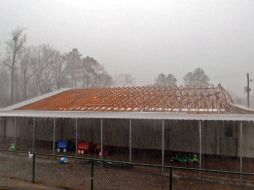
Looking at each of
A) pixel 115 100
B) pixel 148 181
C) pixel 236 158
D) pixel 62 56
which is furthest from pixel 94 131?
pixel 62 56

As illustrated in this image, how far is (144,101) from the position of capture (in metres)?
19.9

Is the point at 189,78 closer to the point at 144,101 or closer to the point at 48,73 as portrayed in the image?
the point at 48,73

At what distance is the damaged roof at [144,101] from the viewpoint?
17344mm

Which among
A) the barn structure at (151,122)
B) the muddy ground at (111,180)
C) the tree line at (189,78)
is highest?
the tree line at (189,78)

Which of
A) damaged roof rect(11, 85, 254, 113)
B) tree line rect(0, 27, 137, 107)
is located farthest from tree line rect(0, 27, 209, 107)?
damaged roof rect(11, 85, 254, 113)

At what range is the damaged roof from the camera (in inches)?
683

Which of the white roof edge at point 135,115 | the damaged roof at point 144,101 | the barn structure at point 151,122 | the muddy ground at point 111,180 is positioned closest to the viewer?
the muddy ground at point 111,180

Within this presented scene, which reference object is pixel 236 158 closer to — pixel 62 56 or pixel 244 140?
pixel 244 140

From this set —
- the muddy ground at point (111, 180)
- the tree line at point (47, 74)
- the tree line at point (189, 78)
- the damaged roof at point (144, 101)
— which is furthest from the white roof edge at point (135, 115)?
the tree line at point (189, 78)

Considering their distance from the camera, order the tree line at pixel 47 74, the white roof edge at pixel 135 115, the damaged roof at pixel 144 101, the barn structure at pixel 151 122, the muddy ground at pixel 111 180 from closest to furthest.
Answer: the muddy ground at pixel 111 180
the white roof edge at pixel 135 115
the barn structure at pixel 151 122
the damaged roof at pixel 144 101
the tree line at pixel 47 74

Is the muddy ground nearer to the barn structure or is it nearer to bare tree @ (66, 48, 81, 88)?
the barn structure

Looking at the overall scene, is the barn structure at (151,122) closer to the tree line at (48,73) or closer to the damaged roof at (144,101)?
the damaged roof at (144,101)

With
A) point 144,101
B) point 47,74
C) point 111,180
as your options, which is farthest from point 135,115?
point 47,74

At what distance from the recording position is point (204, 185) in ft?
40.6
